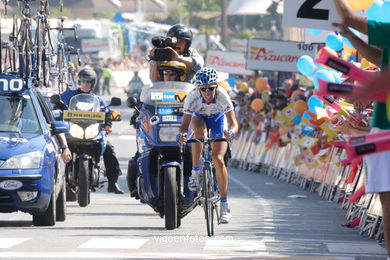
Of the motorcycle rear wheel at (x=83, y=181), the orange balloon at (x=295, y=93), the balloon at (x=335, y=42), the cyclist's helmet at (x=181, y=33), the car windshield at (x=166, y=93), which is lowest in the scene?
the orange balloon at (x=295, y=93)

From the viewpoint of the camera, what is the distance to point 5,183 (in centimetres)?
1555

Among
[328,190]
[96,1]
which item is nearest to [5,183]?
[328,190]

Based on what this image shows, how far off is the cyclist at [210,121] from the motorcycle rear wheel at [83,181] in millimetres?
4288

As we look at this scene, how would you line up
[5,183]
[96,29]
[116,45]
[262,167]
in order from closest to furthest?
[5,183]
[262,167]
[96,29]
[116,45]

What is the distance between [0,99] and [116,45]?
76821 mm

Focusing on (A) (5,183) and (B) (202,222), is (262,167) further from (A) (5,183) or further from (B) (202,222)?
(A) (5,183)

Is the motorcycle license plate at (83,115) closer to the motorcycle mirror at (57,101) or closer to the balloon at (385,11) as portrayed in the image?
the motorcycle mirror at (57,101)

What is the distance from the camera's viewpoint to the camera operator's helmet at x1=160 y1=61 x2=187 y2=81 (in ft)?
57.0

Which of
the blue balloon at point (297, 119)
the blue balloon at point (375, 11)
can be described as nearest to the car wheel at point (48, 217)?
the blue balloon at point (375, 11)

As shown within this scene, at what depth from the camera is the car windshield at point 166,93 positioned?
658 inches

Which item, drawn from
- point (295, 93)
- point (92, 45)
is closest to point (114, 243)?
point (295, 93)

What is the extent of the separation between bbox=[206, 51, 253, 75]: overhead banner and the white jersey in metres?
27.4

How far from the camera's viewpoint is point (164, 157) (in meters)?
16.4

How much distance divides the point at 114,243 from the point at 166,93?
114 inches
